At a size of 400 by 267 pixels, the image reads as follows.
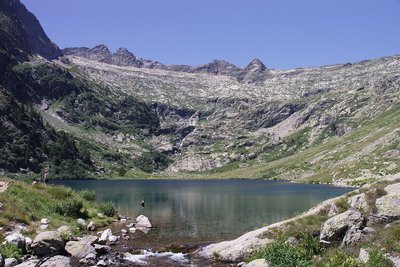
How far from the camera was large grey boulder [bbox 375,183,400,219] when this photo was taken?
34.9 meters

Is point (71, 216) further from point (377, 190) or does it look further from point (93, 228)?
point (377, 190)

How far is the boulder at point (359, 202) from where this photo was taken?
124 ft

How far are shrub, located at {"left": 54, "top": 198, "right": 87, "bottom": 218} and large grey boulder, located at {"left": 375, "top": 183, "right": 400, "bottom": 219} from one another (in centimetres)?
4074

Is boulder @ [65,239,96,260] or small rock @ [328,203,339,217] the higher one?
small rock @ [328,203,339,217]

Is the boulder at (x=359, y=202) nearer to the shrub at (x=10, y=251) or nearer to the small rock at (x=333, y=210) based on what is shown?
the small rock at (x=333, y=210)

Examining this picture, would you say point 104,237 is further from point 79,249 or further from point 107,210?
point 107,210

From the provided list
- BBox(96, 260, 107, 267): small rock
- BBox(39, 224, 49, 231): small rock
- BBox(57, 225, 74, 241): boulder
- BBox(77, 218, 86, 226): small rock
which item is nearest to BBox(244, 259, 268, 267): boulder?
BBox(96, 260, 107, 267): small rock

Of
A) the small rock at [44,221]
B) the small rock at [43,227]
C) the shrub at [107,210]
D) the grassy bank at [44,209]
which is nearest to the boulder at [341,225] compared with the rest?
the grassy bank at [44,209]

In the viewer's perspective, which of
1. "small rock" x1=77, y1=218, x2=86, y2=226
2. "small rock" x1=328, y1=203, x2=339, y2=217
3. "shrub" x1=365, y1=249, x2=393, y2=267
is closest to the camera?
"shrub" x1=365, y1=249, x2=393, y2=267

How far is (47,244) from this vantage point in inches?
1435

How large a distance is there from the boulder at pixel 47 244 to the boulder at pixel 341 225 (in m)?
23.6

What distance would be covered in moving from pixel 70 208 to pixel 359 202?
39411 mm

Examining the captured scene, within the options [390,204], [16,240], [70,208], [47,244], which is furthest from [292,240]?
[70,208]

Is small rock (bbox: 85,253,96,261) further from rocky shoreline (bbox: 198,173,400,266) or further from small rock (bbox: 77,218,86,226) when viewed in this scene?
small rock (bbox: 77,218,86,226)
